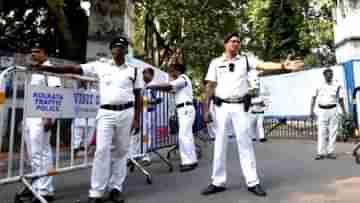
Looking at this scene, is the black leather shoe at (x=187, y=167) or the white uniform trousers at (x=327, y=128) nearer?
the black leather shoe at (x=187, y=167)

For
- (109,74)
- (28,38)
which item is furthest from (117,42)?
(28,38)

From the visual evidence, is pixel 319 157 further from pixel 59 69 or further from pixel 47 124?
pixel 59 69

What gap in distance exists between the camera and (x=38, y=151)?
200 inches

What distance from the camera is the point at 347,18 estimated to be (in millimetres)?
13125

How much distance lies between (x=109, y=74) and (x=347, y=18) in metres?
10.7

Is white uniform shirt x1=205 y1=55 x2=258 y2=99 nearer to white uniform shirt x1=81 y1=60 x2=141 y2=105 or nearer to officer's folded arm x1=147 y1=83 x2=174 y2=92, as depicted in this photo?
white uniform shirt x1=81 y1=60 x2=141 y2=105

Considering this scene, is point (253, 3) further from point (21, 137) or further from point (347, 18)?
point (21, 137)

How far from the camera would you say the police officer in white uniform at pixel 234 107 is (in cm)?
526

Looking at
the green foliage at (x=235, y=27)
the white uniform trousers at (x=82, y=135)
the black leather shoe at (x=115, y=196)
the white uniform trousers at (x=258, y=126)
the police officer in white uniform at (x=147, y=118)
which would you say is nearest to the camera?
the black leather shoe at (x=115, y=196)

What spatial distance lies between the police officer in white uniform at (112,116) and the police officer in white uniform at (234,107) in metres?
1.17

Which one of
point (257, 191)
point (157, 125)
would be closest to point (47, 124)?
point (257, 191)

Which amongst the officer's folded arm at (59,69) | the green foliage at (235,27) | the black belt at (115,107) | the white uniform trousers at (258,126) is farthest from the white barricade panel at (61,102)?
the green foliage at (235,27)

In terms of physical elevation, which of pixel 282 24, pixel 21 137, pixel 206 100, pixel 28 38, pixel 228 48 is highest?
pixel 282 24

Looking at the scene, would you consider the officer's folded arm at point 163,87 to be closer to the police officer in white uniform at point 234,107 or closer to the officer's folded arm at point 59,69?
the police officer in white uniform at point 234,107
